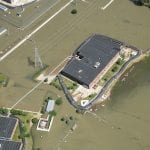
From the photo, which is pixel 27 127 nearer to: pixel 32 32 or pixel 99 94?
pixel 99 94

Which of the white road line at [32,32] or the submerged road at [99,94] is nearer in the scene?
the submerged road at [99,94]

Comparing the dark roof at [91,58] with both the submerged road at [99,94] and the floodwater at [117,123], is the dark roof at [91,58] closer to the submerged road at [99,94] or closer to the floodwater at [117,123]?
the submerged road at [99,94]

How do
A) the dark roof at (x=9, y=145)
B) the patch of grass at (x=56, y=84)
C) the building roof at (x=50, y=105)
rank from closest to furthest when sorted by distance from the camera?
the dark roof at (x=9, y=145) < the building roof at (x=50, y=105) < the patch of grass at (x=56, y=84)

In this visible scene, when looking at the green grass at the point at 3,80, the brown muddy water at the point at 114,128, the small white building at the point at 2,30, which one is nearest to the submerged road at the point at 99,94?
the brown muddy water at the point at 114,128

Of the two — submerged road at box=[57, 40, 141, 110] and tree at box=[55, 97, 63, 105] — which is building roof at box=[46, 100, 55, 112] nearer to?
tree at box=[55, 97, 63, 105]

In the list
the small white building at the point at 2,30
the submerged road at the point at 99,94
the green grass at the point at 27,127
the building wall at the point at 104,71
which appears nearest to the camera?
the green grass at the point at 27,127

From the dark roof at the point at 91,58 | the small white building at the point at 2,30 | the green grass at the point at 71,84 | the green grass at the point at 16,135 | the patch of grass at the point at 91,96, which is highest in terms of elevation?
the dark roof at the point at 91,58

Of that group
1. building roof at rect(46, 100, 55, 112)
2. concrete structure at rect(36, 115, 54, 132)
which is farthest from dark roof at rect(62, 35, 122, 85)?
concrete structure at rect(36, 115, 54, 132)
